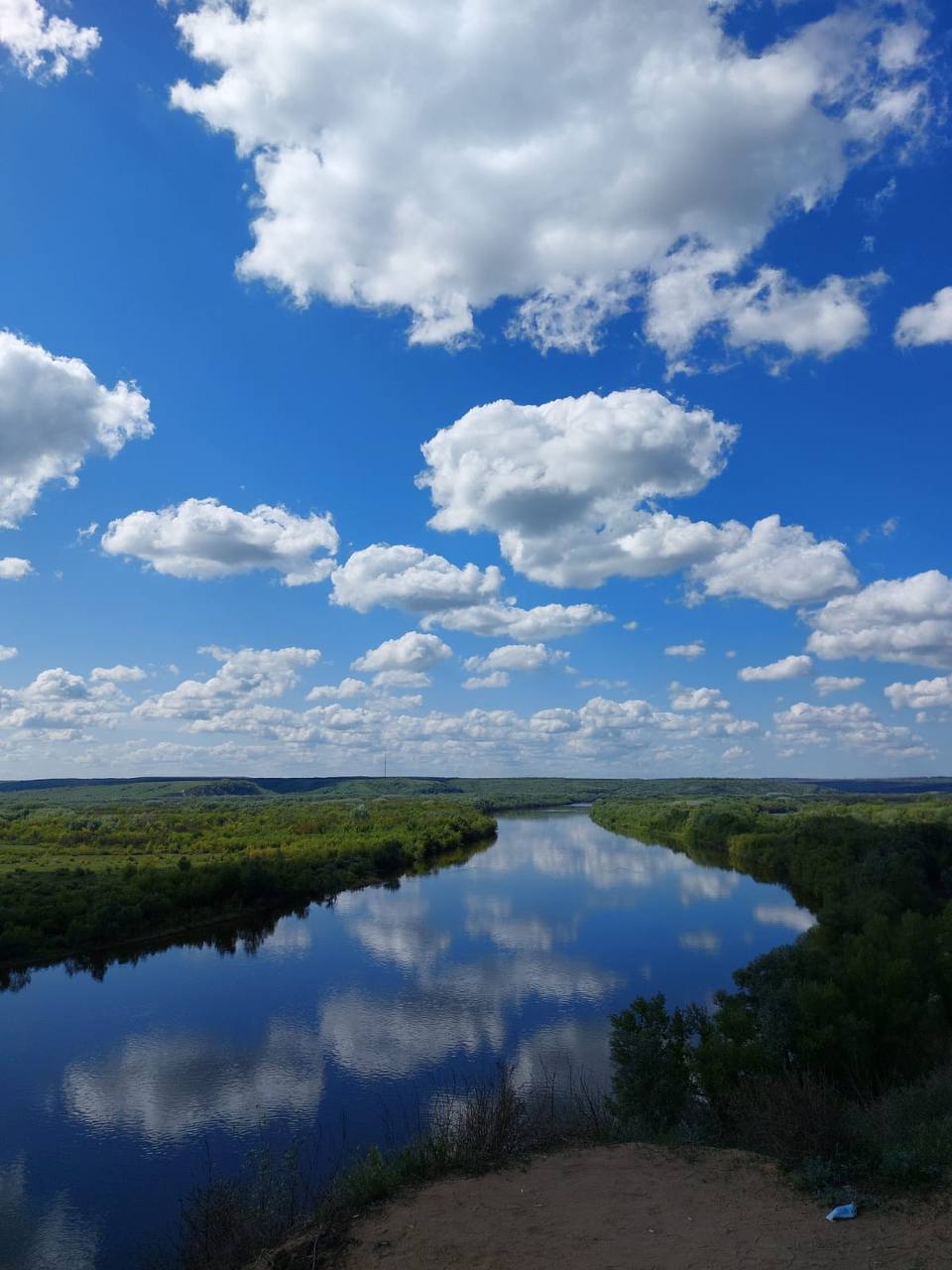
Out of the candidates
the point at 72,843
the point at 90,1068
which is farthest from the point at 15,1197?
the point at 72,843

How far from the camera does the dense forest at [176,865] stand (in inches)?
1225

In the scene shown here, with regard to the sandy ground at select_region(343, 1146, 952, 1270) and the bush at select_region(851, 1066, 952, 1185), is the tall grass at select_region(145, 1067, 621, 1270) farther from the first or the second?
the bush at select_region(851, 1066, 952, 1185)

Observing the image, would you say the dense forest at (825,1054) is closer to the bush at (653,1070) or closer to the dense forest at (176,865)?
the bush at (653,1070)

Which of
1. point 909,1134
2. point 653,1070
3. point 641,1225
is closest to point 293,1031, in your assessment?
point 653,1070

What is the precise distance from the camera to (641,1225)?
24.5 feet

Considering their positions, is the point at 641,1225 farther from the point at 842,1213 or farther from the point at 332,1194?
Answer: the point at 332,1194

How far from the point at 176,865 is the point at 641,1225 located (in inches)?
1670

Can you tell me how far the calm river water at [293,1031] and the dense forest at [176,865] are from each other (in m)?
2.92

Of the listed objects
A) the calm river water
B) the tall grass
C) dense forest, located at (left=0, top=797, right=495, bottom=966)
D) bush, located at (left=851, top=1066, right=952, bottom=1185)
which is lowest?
the calm river water

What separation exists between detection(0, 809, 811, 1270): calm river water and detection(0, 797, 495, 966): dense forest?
2.92m

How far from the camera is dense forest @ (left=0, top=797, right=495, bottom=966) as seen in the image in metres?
31.1

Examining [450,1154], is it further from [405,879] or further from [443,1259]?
[405,879]

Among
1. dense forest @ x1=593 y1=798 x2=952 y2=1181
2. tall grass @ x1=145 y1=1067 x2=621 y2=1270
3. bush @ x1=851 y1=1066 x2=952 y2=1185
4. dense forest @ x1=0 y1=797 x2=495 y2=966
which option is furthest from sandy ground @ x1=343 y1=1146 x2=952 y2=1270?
dense forest @ x1=0 y1=797 x2=495 y2=966

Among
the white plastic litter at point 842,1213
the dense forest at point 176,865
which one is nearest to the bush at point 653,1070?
the white plastic litter at point 842,1213
